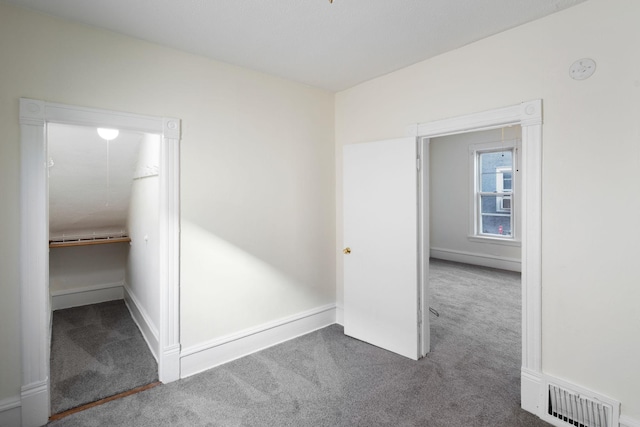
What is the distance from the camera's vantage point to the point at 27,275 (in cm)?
199

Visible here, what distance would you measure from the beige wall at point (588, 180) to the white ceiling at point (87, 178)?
322cm

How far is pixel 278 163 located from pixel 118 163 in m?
1.65

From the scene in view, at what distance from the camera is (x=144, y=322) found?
3.24 m

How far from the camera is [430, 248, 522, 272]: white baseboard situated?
5816 millimetres

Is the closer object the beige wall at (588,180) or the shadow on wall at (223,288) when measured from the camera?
the beige wall at (588,180)

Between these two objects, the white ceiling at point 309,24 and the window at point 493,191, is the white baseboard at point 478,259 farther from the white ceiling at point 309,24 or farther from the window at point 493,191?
the white ceiling at point 309,24

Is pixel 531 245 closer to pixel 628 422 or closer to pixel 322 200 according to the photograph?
pixel 628 422

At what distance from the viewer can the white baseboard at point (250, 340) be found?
261 centimetres

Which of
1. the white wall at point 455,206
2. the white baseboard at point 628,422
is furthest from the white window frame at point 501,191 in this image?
the white baseboard at point 628,422

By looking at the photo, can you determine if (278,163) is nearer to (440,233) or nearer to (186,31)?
(186,31)

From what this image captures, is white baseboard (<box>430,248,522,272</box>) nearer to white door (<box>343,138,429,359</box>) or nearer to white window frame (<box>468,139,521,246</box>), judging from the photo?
white window frame (<box>468,139,521,246</box>)

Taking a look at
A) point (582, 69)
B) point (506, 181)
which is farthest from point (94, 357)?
point (506, 181)

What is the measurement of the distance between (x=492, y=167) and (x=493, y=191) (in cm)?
45

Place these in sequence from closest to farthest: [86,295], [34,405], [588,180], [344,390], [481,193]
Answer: [588,180]
[34,405]
[344,390]
[86,295]
[481,193]
